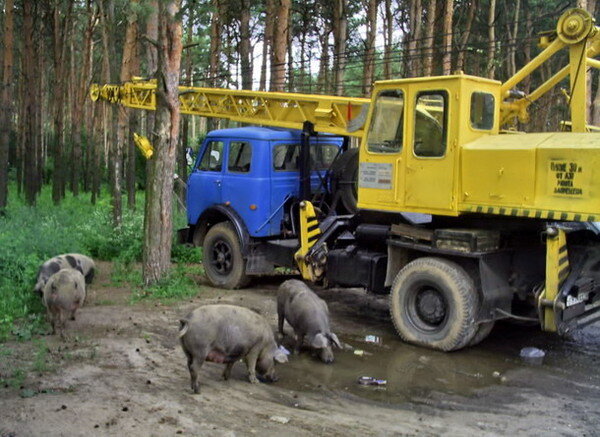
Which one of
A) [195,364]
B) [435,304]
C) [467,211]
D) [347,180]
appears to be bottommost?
[195,364]

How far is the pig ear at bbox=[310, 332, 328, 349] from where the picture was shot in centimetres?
794

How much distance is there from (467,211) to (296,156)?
4.19m

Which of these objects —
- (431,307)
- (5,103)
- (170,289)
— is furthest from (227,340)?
(5,103)

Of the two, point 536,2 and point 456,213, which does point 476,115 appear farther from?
point 536,2

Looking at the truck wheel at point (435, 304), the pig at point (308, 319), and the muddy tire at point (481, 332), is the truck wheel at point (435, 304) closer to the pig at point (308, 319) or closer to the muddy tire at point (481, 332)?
the muddy tire at point (481, 332)

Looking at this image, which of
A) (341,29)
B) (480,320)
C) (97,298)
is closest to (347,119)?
(480,320)

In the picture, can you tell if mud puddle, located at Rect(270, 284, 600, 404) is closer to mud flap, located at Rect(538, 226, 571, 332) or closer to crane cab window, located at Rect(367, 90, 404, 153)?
mud flap, located at Rect(538, 226, 571, 332)

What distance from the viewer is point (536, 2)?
2775 cm

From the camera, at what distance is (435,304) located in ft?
28.8

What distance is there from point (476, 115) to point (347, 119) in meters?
2.55

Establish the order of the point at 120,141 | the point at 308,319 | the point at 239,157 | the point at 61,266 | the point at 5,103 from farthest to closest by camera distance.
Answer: the point at 5,103
the point at 120,141
the point at 239,157
the point at 61,266
the point at 308,319

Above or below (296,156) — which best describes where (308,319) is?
below

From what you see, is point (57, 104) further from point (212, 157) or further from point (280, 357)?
point (280, 357)

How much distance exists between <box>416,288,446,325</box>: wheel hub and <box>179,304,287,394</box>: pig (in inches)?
97.6
